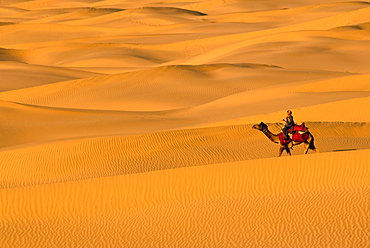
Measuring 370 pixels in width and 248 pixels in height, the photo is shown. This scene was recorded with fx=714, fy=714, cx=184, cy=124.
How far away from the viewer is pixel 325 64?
2656 centimetres

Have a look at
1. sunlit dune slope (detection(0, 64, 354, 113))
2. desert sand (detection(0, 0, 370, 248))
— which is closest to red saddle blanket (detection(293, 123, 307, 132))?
desert sand (detection(0, 0, 370, 248))

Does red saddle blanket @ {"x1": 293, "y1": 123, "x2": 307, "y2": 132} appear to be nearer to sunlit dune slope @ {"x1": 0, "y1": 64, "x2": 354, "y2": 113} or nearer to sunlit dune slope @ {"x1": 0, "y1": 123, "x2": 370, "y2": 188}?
sunlit dune slope @ {"x1": 0, "y1": 123, "x2": 370, "y2": 188}

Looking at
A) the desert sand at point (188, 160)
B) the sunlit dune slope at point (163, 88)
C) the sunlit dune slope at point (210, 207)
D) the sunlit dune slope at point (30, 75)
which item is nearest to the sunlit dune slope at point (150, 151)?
the desert sand at point (188, 160)

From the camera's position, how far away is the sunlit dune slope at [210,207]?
627 cm

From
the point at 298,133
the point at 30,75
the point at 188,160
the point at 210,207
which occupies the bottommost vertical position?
the point at 210,207

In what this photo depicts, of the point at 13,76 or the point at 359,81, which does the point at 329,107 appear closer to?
the point at 359,81

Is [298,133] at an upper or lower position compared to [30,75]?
lower

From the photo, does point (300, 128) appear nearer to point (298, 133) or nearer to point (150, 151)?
point (298, 133)

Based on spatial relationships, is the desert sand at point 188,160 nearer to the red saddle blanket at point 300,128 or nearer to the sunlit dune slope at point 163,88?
the sunlit dune slope at point 163,88

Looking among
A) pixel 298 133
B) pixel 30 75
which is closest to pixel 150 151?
pixel 298 133

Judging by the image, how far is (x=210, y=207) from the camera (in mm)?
7289

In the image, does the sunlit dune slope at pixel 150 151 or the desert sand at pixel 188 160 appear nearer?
the desert sand at pixel 188 160

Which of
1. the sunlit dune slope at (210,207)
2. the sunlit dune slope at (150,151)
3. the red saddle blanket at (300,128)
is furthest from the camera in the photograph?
the sunlit dune slope at (150,151)

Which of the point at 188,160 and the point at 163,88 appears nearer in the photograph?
the point at 188,160
